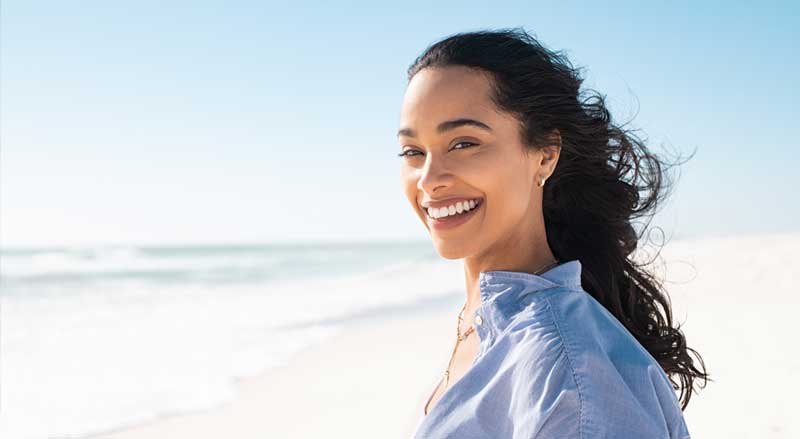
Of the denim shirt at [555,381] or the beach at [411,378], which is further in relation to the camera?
the beach at [411,378]

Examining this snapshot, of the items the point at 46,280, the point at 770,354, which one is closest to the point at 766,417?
the point at 770,354

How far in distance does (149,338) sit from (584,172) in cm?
864

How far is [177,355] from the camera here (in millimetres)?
8406

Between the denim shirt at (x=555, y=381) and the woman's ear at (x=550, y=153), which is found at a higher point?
the woman's ear at (x=550, y=153)

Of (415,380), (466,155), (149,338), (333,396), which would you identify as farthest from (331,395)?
(466,155)

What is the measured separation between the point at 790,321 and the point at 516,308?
7.54 m

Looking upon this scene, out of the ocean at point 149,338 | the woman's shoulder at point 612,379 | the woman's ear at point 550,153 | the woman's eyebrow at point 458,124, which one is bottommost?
the woman's shoulder at point 612,379

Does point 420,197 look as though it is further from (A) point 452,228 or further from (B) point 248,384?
(B) point 248,384

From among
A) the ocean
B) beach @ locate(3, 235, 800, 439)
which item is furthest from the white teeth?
the ocean

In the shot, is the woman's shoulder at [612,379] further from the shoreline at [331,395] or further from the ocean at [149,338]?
the ocean at [149,338]

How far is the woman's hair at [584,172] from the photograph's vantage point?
2.03 m

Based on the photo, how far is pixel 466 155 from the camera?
193 cm

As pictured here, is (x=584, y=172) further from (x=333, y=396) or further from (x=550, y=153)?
(x=333, y=396)

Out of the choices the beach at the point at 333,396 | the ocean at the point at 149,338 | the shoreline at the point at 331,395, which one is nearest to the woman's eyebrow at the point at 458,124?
the shoreline at the point at 331,395
